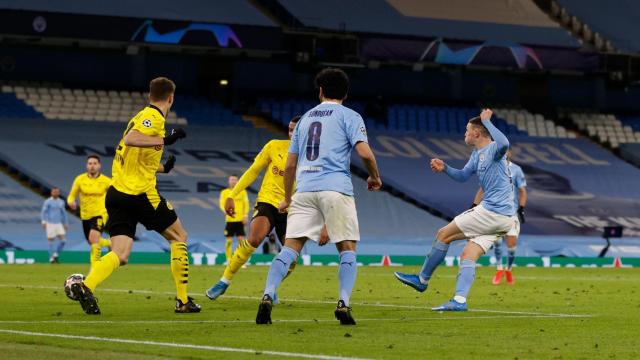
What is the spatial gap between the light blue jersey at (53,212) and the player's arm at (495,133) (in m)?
23.8

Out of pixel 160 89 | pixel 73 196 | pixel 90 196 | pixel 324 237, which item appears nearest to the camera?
pixel 324 237

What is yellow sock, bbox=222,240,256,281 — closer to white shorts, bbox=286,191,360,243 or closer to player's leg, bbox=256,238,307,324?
player's leg, bbox=256,238,307,324

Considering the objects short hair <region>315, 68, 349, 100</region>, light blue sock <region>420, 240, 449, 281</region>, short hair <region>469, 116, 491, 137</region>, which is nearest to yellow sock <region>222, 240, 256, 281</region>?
light blue sock <region>420, 240, 449, 281</region>

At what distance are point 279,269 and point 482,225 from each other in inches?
156

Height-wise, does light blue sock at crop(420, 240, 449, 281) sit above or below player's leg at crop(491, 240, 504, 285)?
above

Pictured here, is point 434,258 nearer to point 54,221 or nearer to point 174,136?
point 174,136

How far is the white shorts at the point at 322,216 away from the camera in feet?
42.2

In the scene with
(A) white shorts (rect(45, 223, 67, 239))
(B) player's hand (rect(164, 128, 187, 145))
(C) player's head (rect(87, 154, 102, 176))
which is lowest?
(A) white shorts (rect(45, 223, 67, 239))

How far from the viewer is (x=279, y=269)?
13.0 metres

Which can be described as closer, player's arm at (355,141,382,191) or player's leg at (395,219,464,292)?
player's arm at (355,141,382,191)

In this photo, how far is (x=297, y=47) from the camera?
50375mm

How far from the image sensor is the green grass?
410 inches

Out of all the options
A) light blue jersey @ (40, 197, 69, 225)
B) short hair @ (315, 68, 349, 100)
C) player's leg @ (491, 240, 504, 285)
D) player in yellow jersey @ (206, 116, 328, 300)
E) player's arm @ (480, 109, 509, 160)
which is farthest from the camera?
light blue jersey @ (40, 197, 69, 225)

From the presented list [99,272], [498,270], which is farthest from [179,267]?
[498,270]
